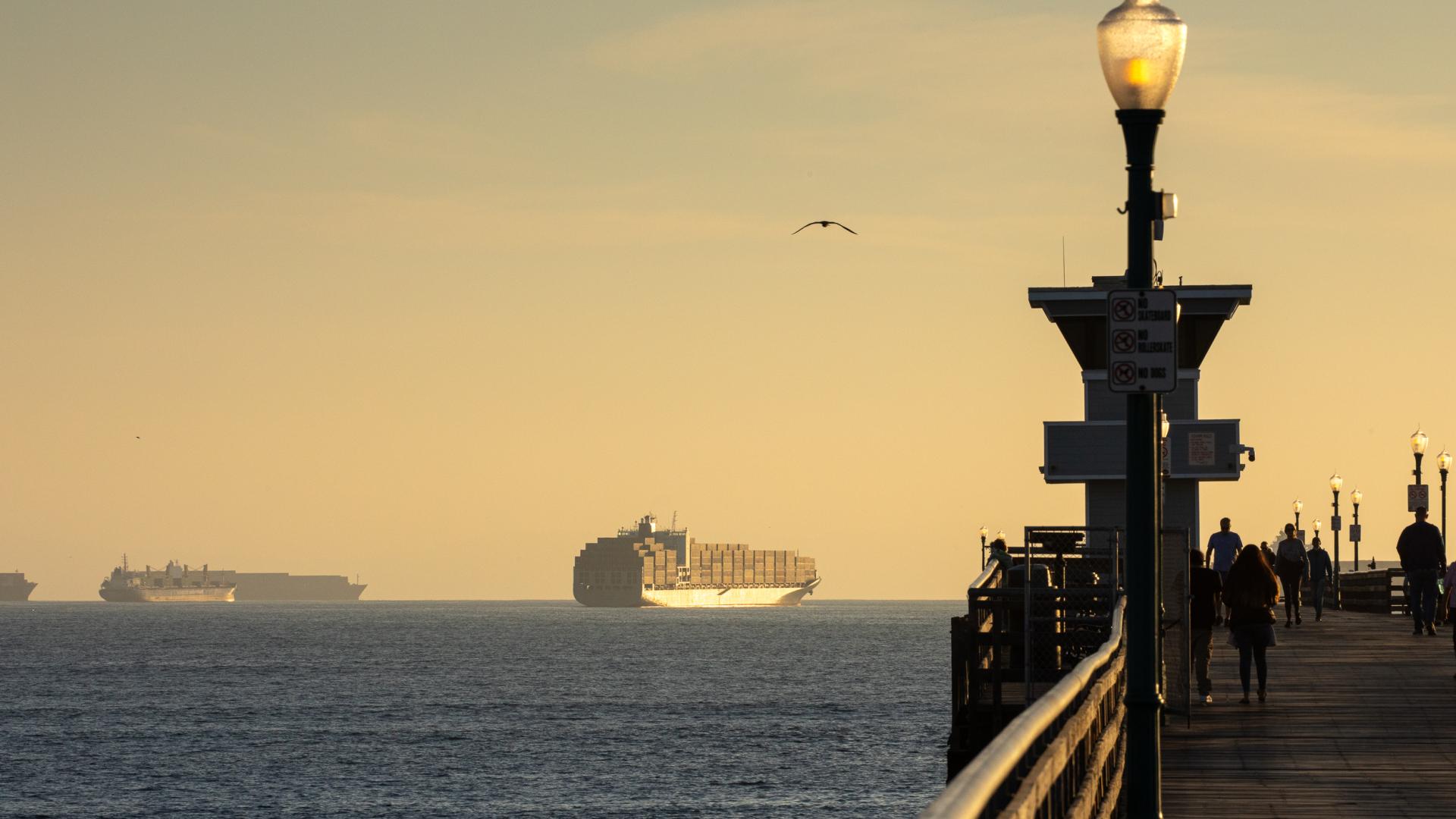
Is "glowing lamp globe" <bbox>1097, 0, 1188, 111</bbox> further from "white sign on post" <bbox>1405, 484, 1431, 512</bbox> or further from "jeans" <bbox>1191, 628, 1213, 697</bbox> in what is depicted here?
"white sign on post" <bbox>1405, 484, 1431, 512</bbox>

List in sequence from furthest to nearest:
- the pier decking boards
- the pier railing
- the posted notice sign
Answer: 1. the pier railing
2. the pier decking boards
3. the posted notice sign

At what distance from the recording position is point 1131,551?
34.6 feet

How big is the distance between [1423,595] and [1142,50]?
24766mm

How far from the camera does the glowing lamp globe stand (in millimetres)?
10266

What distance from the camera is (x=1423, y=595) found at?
107 ft

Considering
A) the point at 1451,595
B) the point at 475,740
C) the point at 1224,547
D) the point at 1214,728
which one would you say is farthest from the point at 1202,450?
the point at 475,740

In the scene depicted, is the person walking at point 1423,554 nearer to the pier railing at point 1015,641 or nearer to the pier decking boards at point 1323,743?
the pier decking boards at point 1323,743

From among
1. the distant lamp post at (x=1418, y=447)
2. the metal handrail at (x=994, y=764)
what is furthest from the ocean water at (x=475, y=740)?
the metal handrail at (x=994, y=764)

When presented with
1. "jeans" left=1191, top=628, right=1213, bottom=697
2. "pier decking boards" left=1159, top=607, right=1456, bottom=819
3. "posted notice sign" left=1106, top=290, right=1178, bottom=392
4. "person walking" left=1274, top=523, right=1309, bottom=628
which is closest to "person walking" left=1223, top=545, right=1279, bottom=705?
"jeans" left=1191, top=628, right=1213, bottom=697

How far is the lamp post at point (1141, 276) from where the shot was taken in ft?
33.9

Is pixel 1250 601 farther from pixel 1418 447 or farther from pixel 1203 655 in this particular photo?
pixel 1418 447

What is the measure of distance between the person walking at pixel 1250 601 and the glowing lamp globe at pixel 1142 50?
31.4 ft

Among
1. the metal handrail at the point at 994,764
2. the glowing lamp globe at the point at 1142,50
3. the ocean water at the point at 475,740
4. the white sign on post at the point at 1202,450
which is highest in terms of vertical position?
the glowing lamp globe at the point at 1142,50

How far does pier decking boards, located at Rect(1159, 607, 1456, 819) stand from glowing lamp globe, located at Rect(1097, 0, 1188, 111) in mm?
4798
